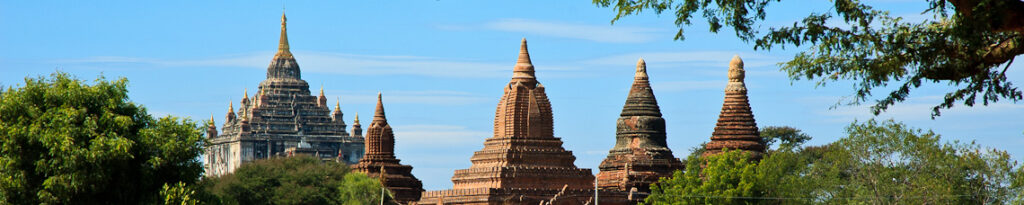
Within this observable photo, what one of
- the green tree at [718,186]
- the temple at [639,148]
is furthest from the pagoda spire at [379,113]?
the green tree at [718,186]

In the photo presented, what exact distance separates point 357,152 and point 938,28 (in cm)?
12236

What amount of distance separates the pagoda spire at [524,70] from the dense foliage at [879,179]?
11.7m

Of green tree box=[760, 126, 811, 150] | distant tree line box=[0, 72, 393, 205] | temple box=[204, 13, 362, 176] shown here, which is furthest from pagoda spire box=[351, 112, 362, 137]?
distant tree line box=[0, 72, 393, 205]

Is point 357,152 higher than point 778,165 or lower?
higher

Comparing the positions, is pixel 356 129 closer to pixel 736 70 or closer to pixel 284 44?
pixel 284 44

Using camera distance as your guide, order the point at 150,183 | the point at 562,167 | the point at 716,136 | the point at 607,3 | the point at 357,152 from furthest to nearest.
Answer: the point at 357,152
the point at 716,136
the point at 562,167
the point at 150,183
the point at 607,3

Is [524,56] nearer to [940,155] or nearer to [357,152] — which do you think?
[940,155]

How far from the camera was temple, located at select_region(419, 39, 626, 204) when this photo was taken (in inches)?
2344

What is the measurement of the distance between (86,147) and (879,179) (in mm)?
24774

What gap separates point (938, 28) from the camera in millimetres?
19969

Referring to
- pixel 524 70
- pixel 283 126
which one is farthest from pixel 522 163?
pixel 283 126

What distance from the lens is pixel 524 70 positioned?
214ft

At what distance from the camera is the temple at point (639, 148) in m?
69.2

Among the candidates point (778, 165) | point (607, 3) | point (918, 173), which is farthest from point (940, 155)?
point (607, 3)
